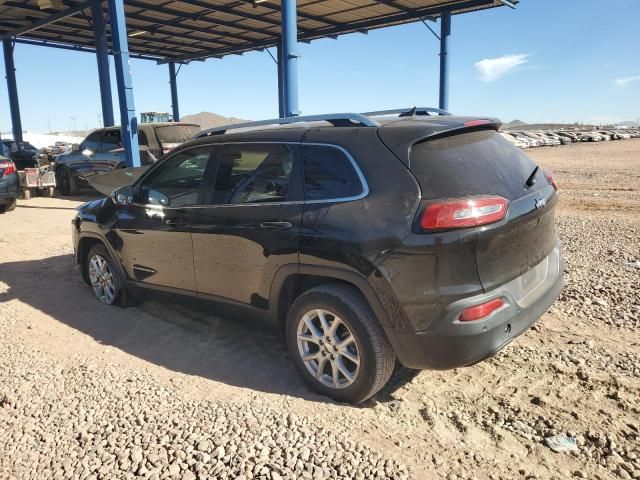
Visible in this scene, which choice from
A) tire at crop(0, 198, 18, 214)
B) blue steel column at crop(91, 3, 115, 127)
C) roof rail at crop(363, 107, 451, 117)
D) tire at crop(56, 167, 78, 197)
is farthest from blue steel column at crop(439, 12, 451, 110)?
roof rail at crop(363, 107, 451, 117)

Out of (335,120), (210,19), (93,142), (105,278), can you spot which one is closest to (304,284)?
(335,120)

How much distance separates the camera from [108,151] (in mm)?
12906

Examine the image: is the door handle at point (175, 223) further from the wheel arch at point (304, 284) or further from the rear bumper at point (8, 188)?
the rear bumper at point (8, 188)

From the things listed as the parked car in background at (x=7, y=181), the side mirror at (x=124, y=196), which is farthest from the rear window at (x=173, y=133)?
the side mirror at (x=124, y=196)

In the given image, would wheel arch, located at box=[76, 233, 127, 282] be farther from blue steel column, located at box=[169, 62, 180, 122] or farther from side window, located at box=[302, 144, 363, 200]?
blue steel column, located at box=[169, 62, 180, 122]

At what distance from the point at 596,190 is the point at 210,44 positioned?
59.5 feet

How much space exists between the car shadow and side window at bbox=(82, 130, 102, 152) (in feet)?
27.0

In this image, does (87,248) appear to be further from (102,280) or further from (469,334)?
(469,334)

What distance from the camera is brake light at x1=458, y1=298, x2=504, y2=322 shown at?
2672 mm

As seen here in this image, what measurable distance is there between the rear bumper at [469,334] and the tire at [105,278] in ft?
10.1

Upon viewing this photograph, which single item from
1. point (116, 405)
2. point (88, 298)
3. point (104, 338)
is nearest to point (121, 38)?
point (88, 298)

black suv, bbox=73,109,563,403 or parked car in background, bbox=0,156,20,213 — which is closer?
black suv, bbox=73,109,563,403

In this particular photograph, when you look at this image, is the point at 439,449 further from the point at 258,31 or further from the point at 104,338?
the point at 258,31

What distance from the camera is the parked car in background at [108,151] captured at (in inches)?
478
